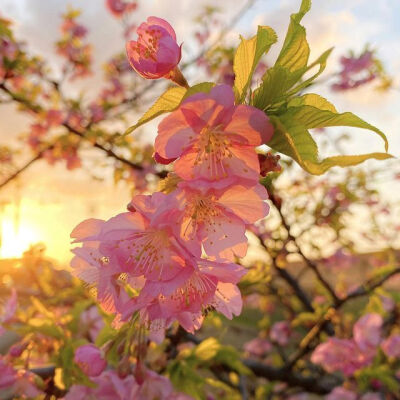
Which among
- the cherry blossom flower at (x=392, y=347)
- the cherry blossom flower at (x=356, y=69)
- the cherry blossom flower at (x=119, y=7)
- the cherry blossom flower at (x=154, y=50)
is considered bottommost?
the cherry blossom flower at (x=392, y=347)

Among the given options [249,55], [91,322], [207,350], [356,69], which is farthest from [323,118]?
[356,69]

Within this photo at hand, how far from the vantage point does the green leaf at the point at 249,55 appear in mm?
628

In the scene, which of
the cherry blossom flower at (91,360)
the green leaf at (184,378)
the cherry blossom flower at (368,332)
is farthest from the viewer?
the cherry blossom flower at (368,332)

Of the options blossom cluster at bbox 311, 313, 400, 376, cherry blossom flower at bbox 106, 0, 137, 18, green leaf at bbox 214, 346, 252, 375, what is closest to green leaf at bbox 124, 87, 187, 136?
green leaf at bbox 214, 346, 252, 375

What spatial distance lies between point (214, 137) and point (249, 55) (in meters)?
0.14

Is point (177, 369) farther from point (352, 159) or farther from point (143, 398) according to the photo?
point (352, 159)

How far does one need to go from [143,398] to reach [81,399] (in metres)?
0.18

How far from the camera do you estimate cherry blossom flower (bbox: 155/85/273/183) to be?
573 millimetres

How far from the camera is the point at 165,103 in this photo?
2.04ft

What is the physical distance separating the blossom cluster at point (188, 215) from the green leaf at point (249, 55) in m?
0.05

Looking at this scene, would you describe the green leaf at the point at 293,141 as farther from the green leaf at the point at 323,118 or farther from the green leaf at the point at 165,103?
the green leaf at the point at 165,103

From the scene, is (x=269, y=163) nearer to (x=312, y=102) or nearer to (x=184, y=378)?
(x=312, y=102)

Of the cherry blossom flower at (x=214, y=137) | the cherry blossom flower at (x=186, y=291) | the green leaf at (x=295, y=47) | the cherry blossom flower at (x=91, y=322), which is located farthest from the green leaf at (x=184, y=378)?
the green leaf at (x=295, y=47)

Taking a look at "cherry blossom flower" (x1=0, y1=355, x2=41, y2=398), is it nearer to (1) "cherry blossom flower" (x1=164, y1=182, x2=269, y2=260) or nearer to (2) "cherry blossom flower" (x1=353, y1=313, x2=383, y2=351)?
(1) "cherry blossom flower" (x1=164, y1=182, x2=269, y2=260)
